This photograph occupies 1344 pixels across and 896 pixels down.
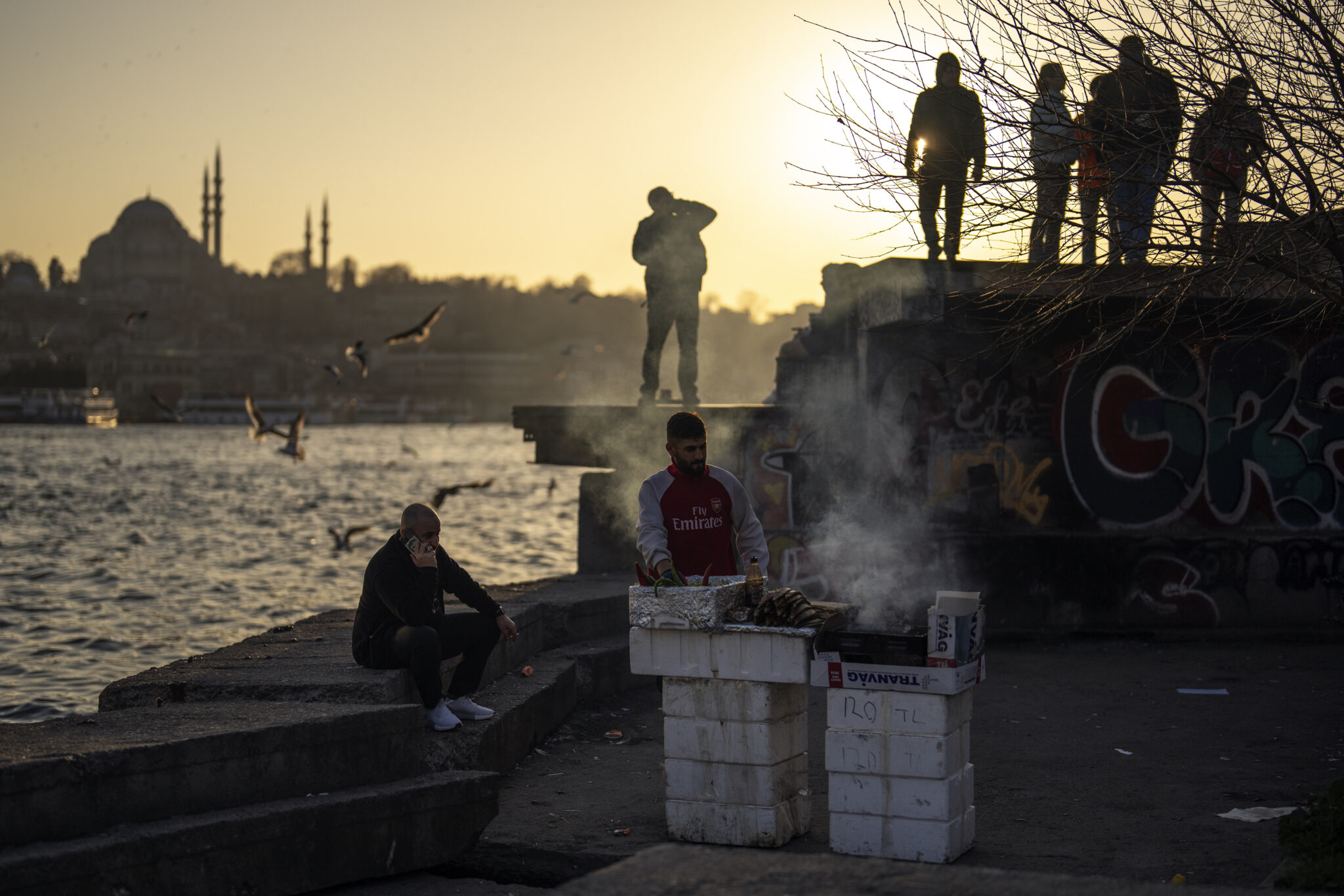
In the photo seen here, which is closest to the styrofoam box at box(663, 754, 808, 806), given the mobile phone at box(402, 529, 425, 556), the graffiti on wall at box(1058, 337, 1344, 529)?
the mobile phone at box(402, 529, 425, 556)

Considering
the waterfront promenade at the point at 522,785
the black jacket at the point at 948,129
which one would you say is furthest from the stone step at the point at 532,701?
the black jacket at the point at 948,129

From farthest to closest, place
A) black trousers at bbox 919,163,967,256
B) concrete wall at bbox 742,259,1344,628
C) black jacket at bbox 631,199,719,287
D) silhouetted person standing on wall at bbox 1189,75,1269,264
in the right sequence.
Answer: black jacket at bbox 631,199,719,287 → concrete wall at bbox 742,259,1344,628 → black trousers at bbox 919,163,967,256 → silhouetted person standing on wall at bbox 1189,75,1269,264

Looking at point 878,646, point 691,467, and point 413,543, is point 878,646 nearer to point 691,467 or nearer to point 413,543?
point 691,467

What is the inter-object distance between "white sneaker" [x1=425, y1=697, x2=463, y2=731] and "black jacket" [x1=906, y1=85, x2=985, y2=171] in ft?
14.0

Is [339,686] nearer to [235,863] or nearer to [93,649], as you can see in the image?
[235,863]

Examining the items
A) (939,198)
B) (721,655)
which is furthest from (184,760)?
(939,198)

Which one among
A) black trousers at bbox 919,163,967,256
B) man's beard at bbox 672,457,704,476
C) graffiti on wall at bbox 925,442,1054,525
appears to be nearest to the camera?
man's beard at bbox 672,457,704,476

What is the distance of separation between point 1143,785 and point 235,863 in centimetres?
466

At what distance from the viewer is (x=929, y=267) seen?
11422 millimetres

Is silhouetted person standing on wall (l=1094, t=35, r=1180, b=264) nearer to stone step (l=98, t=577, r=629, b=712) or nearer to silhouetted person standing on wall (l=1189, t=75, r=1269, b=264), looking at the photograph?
silhouetted person standing on wall (l=1189, t=75, r=1269, b=264)

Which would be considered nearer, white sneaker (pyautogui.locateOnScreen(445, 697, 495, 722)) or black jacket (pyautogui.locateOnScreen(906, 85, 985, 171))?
white sneaker (pyautogui.locateOnScreen(445, 697, 495, 722))

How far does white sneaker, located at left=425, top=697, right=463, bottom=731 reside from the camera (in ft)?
21.7

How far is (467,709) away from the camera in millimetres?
6930

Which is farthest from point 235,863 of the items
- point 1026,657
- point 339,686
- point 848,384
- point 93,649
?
point 93,649
